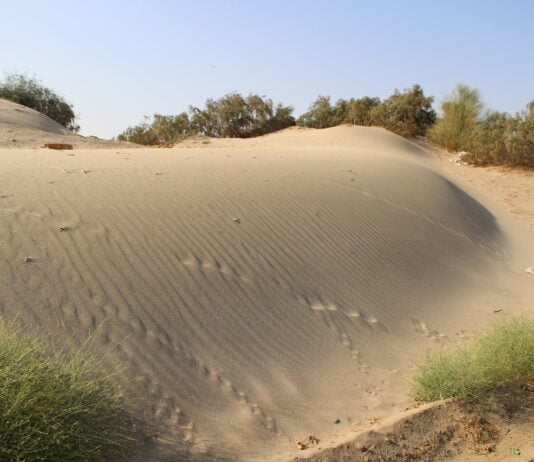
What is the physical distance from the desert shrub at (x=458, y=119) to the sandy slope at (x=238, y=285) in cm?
1229

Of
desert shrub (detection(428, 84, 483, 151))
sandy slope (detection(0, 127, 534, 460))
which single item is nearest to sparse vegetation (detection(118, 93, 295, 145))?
desert shrub (detection(428, 84, 483, 151))

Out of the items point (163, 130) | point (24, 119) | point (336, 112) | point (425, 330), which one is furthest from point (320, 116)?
point (425, 330)

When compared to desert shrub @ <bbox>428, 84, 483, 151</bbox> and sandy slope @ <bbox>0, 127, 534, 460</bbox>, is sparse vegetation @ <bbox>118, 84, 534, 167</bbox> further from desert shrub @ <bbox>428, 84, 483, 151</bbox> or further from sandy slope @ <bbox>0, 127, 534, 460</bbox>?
sandy slope @ <bbox>0, 127, 534, 460</bbox>

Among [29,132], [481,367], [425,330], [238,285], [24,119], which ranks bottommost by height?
[425,330]

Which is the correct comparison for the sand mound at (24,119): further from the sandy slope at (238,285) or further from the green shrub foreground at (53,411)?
the green shrub foreground at (53,411)

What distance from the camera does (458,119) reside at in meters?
21.7

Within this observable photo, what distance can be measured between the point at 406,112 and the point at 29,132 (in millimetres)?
14773

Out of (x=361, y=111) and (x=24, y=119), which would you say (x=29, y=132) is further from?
(x=361, y=111)

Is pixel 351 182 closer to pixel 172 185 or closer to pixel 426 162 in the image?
pixel 172 185

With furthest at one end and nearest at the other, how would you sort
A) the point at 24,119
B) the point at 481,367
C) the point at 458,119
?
the point at 458,119
the point at 24,119
the point at 481,367

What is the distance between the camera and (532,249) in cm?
1151

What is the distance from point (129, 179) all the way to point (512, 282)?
575 centimetres

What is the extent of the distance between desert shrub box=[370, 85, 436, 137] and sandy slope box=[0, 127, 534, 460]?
14.5 m

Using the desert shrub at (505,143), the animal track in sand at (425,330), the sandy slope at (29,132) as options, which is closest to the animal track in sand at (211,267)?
the animal track in sand at (425,330)
